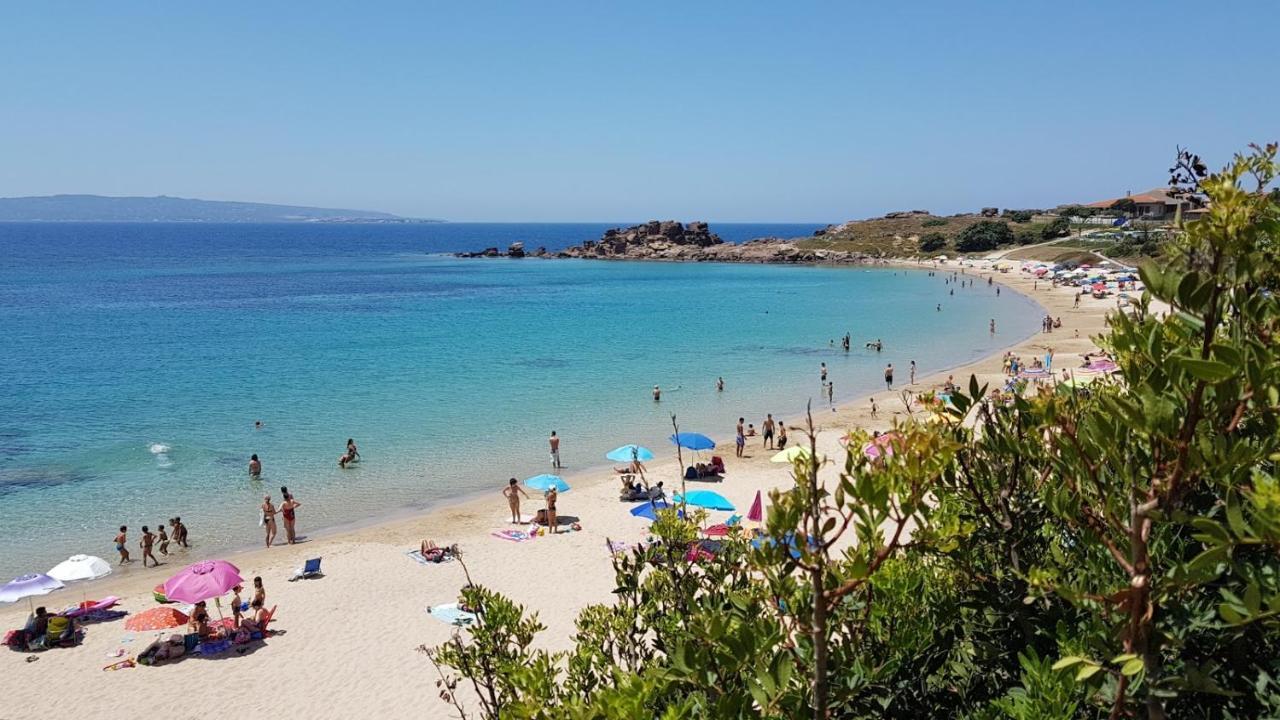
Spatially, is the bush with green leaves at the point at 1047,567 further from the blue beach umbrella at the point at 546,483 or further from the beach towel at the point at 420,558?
the blue beach umbrella at the point at 546,483

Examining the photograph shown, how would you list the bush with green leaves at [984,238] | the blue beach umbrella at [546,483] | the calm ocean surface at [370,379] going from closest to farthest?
the blue beach umbrella at [546,483]
the calm ocean surface at [370,379]
the bush with green leaves at [984,238]

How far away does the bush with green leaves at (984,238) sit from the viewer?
106 meters

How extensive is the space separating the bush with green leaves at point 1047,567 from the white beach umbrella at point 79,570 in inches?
568

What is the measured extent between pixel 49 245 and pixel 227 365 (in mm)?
157178

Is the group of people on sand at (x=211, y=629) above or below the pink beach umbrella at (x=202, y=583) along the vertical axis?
below

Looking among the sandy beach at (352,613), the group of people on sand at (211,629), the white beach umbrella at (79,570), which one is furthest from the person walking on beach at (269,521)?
the group of people on sand at (211,629)

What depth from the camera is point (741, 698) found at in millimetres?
3562

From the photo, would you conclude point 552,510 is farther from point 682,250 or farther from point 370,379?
point 682,250

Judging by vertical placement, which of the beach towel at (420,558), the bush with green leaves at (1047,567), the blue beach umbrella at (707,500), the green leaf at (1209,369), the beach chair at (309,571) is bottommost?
the beach towel at (420,558)

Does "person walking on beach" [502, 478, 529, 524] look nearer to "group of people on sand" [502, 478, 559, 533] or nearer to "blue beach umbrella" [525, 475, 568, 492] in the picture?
"group of people on sand" [502, 478, 559, 533]

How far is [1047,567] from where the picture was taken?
461cm

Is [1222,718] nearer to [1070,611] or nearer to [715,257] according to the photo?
[1070,611]

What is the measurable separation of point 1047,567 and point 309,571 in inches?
609

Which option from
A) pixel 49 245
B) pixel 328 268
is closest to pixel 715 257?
pixel 328 268
